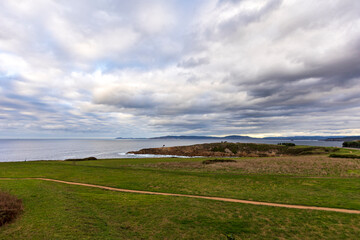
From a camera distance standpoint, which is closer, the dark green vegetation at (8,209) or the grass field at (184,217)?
the grass field at (184,217)

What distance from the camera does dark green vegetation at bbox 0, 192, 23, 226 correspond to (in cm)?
1077

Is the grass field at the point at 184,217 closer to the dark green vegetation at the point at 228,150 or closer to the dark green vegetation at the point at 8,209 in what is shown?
the dark green vegetation at the point at 8,209

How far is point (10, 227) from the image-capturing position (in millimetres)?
10000

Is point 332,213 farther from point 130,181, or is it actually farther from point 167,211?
point 130,181

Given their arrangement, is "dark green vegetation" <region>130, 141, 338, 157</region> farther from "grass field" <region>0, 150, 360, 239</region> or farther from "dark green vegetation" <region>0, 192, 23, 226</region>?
"dark green vegetation" <region>0, 192, 23, 226</region>

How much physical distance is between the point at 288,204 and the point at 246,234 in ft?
25.8

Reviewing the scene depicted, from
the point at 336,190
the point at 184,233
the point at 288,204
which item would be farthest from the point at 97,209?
the point at 336,190

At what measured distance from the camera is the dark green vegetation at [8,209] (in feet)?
35.3

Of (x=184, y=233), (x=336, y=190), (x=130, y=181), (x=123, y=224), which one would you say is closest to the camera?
(x=184, y=233)

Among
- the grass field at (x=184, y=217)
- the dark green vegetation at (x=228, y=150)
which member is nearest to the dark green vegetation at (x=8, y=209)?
the grass field at (x=184, y=217)

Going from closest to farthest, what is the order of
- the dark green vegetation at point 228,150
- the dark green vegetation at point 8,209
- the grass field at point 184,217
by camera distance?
1. the grass field at point 184,217
2. the dark green vegetation at point 8,209
3. the dark green vegetation at point 228,150

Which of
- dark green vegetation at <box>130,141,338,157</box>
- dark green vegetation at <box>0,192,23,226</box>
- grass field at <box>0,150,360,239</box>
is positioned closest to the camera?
grass field at <box>0,150,360,239</box>

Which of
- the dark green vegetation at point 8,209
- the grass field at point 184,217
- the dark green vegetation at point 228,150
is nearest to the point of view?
the grass field at point 184,217

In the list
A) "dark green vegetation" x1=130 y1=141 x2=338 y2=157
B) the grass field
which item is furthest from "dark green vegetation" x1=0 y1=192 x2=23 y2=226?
"dark green vegetation" x1=130 y1=141 x2=338 y2=157
